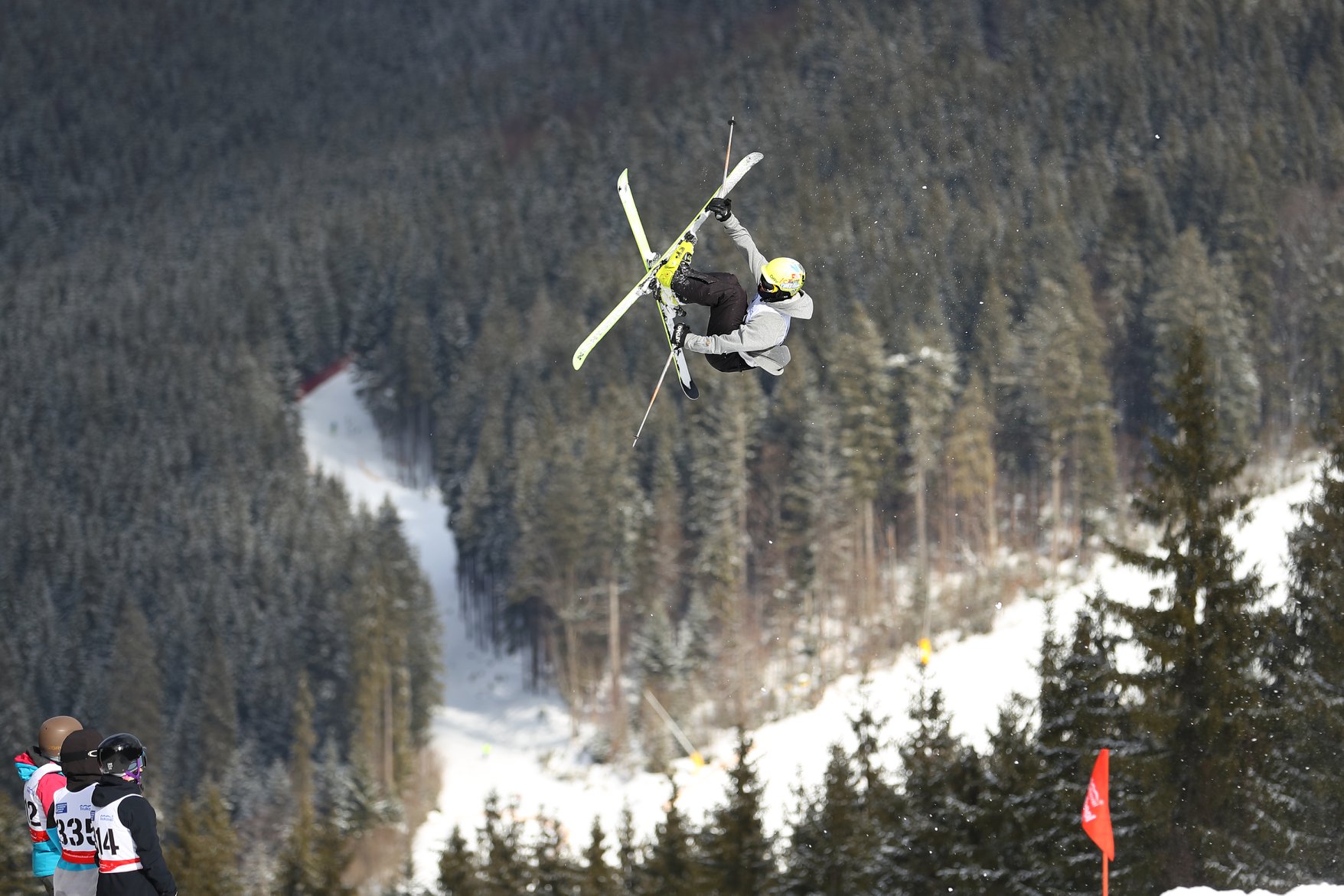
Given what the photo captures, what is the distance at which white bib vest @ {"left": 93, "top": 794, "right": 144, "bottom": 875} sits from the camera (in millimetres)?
9281

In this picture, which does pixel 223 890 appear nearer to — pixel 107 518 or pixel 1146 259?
pixel 1146 259

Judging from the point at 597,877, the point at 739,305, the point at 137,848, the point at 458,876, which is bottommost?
the point at 137,848

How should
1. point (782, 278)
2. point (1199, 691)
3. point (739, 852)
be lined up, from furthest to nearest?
point (739, 852) < point (1199, 691) < point (782, 278)

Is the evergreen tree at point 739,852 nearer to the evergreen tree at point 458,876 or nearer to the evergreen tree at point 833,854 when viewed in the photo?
the evergreen tree at point 833,854

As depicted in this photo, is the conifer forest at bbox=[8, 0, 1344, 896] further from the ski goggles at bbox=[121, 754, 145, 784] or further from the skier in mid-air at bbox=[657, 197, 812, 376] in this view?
the ski goggles at bbox=[121, 754, 145, 784]

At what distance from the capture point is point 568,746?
6881cm

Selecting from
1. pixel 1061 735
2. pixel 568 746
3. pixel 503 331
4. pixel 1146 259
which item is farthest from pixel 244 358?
pixel 1061 735

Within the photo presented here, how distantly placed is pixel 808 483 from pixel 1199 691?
41077 mm

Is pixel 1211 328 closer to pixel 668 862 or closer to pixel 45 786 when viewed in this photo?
pixel 668 862

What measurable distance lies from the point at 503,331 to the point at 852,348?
46.8m

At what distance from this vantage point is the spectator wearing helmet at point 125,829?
920 cm

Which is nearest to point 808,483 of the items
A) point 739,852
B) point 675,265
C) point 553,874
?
point 553,874

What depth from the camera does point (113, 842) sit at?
9.32m

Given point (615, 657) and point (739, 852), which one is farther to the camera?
point (615, 657)
